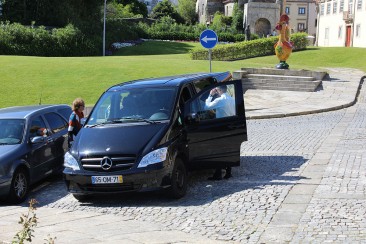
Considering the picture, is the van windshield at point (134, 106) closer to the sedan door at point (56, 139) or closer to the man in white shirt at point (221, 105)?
the man in white shirt at point (221, 105)

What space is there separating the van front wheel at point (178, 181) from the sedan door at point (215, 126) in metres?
0.47

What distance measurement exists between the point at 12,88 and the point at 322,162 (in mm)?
17069

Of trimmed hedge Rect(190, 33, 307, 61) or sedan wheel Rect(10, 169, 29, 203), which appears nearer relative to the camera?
sedan wheel Rect(10, 169, 29, 203)

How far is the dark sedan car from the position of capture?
9.00 meters

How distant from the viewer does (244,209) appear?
7.62 meters

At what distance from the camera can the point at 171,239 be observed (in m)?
6.36

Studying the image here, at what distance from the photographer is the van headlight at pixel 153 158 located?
8094mm

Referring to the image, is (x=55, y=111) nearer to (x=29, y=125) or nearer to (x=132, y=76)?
(x=29, y=125)

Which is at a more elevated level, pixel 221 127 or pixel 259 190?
pixel 221 127

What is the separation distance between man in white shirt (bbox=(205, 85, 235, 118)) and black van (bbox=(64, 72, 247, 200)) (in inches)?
0.7

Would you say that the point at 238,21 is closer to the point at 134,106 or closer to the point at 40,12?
the point at 40,12

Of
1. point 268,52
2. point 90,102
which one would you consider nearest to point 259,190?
point 90,102

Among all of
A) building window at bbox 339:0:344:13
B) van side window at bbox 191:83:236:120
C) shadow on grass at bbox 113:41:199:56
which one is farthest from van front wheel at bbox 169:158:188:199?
building window at bbox 339:0:344:13

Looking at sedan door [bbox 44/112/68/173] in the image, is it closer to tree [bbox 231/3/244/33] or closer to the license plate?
the license plate
